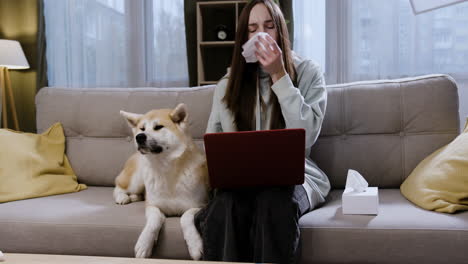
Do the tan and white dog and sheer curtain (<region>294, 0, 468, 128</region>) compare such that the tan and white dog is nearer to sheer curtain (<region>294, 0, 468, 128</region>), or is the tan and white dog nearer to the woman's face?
the woman's face

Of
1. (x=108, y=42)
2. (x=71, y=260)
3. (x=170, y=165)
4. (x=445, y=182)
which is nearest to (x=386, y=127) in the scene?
(x=445, y=182)

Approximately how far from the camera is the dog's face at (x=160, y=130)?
1.52 metres

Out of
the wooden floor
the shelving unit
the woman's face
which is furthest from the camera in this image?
the shelving unit

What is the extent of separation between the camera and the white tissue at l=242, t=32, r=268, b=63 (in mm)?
1492

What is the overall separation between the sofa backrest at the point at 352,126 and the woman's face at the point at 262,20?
1.42 ft

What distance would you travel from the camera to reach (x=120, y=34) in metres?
3.42

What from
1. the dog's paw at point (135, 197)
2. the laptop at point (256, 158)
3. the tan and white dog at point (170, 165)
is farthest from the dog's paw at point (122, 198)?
the laptop at point (256, 158)

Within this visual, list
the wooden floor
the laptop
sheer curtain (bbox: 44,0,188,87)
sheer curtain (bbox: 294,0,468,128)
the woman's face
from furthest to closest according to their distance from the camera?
sheer curtain (bbox: 44,0,188,87) → sheer curtain (bbox: 294,0,468,128) → the woman's face → the laptop → the wooden floor

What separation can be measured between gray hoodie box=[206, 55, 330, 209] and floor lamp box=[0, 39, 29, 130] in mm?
1868

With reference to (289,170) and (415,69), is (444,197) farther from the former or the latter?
(415,69)

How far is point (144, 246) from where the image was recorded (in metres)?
1.35

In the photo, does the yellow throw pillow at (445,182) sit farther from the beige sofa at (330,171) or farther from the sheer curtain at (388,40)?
the sheer curtain at (388,40)

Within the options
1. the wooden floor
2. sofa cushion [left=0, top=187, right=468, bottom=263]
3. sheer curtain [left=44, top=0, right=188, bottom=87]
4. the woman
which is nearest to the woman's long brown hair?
the woman

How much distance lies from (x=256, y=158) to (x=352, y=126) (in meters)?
0.79
